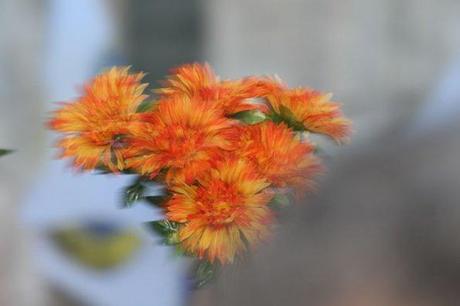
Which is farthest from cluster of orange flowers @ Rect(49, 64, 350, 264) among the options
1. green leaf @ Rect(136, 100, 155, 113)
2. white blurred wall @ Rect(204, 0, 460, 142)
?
white blurred wall @ Rect(204, 0, 460, 142)

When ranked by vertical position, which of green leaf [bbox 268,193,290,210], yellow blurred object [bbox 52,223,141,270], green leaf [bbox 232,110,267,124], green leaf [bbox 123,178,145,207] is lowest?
yellow blurred object [bbox 52,223,141,270]

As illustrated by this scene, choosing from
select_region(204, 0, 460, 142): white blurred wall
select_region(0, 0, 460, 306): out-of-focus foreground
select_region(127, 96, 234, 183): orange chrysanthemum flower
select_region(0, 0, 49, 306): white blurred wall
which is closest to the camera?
select_region(0, 0, 460, 306): out-of-focus foreground

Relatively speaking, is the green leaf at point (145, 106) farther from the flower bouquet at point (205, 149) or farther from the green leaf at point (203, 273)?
the green leaf at point (203, 273)

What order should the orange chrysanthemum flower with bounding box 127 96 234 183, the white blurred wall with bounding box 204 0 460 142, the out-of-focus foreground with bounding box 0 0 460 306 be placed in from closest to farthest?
the out-of-focus foreground with bounding box 0 0 460 306 < the orange chrysanthemum flower with bounding box 127 96 234 183 < the white blurred wall with bounding box 204 0 460 142

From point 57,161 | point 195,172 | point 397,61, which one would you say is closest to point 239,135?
point 195,172

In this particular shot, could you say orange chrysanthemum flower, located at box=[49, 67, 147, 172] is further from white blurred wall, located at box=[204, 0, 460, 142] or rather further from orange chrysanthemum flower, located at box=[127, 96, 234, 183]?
white blurred wall, located at box=[204, 0, 460, 142]

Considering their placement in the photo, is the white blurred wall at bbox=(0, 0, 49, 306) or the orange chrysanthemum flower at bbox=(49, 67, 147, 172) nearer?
the orange chrysanthemum flower at bbox=(49, 67, 147, 172)

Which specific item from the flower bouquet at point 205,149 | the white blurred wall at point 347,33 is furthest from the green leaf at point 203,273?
the white blurred wall at point 347,33

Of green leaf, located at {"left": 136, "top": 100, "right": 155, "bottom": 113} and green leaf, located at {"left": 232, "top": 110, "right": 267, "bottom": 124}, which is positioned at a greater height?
green leaf, located at {"left": 232, "top": 110, "right": 267, "bottom": 124}

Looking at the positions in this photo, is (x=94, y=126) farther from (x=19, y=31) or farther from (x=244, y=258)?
(x=19, y=31)
